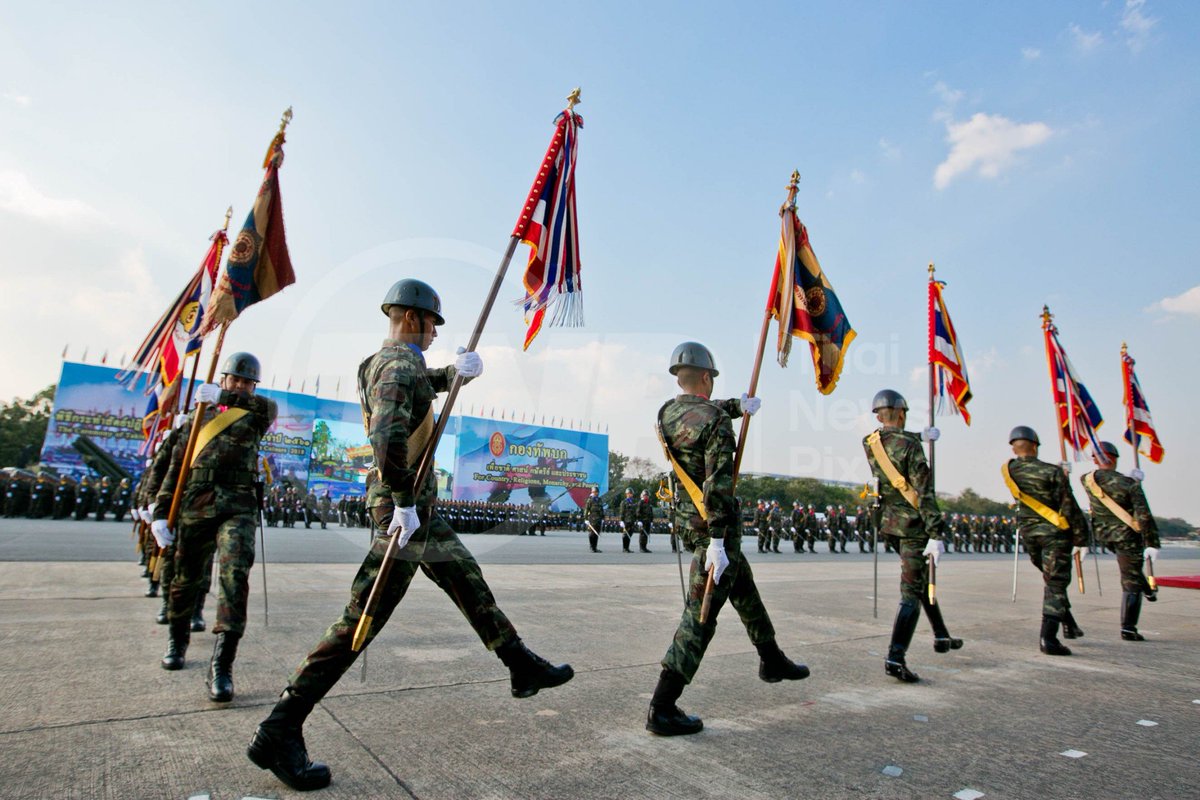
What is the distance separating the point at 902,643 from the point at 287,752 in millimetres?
3523

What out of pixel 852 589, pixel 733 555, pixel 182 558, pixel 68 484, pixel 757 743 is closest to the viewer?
pixel 757 743

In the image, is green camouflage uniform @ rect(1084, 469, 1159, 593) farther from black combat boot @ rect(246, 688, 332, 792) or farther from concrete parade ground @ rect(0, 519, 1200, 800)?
black combat boot @ rect(246, 688, 332, 792)

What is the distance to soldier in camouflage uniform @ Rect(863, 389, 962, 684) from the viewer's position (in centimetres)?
437

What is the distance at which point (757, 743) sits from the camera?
3014mm

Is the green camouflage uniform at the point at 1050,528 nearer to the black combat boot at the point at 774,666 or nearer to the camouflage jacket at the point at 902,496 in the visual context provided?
the camouflage jacket at the point at 902,496

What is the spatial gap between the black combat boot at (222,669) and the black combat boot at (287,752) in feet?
3.72

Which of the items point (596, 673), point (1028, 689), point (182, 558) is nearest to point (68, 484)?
point (182, 558)

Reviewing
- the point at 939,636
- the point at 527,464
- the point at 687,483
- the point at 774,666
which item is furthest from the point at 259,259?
the point at 527,464

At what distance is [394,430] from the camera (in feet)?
8.52

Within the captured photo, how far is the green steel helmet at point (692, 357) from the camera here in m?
3.78

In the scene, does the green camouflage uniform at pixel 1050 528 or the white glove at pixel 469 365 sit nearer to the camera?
the white glove at pixel 469 365

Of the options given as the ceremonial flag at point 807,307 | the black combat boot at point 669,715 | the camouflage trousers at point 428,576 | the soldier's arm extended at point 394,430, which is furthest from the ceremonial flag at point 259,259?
the black combat boot at point 669,715

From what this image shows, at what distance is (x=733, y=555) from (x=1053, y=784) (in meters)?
1.49

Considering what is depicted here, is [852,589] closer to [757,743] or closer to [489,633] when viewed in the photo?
[757,743]
